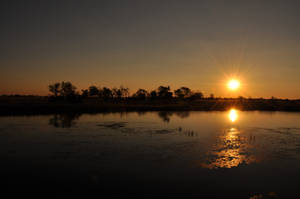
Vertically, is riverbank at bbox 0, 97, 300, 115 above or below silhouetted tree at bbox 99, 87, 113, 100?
below

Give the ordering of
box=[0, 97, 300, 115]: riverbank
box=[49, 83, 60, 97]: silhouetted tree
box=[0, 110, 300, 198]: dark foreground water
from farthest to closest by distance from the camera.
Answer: box=[49, 83, 60, 97]: silhouetted tree → box=[0, 97, 300, 115]: riverbank → box=[0, 110, 300, 198]: dark foreground water

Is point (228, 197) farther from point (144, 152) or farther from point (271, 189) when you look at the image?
point (144, 152)

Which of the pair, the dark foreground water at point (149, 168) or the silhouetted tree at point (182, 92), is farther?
the silhouetted tree at point (182, 92)

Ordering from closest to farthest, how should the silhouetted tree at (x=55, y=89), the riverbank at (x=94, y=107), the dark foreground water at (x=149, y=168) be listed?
1. the dark foreground water at (x=149, y=168)
2. the riverbank at (x=94, y=107)
3. the silhouetted tree at (x=55, y=89)

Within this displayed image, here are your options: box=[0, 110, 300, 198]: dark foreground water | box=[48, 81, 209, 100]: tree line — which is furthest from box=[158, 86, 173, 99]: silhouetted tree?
box=[0, 110, 300, 198]: dark foreground water

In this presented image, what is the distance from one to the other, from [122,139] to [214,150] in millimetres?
9832

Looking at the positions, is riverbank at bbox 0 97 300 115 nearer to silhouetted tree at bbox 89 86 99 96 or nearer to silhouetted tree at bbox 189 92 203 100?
silhouetted tree at bbox 89 86 99 96

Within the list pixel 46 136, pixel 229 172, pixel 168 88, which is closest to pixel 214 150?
pixel 229 172

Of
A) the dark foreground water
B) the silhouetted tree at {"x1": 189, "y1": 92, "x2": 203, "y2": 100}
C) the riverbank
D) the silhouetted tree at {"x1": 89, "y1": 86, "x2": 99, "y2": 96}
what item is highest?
the silhouetted tree at {"x1": 89, "y1": 86, "x2": 99, "y2": 96}

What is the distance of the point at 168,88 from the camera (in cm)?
17175

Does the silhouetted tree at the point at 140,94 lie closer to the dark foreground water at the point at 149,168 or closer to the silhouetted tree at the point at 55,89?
the silhouetted tree at the point at 55,89

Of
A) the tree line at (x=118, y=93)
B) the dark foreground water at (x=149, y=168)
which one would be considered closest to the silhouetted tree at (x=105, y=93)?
the tree line at (x=118, y=93)

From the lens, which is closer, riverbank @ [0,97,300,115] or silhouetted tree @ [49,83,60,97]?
riverbank @ [0,97,300,115]

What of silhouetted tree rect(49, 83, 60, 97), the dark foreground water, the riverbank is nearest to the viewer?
the dark foreground water
